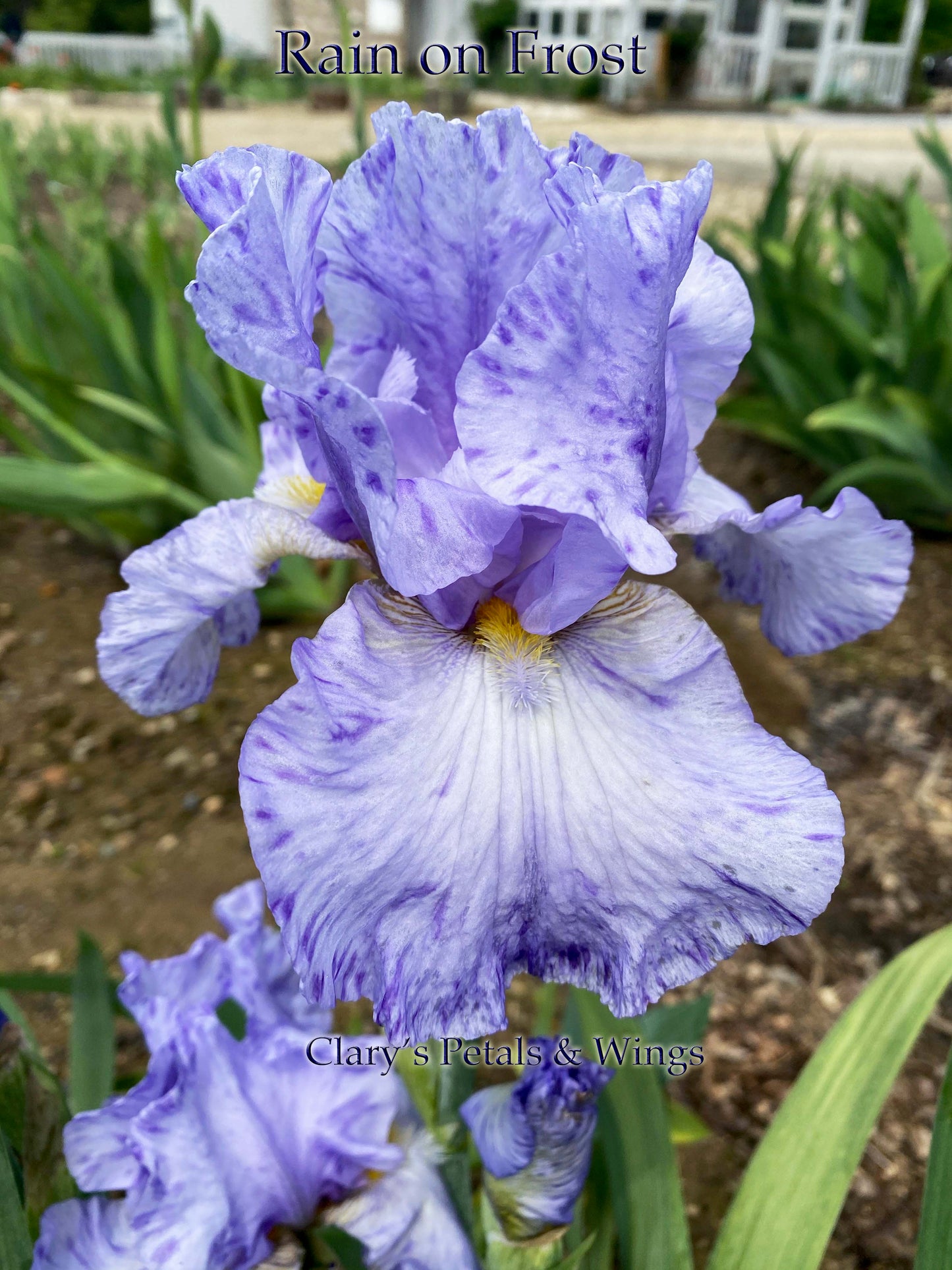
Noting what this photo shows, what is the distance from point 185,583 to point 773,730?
5.42 feet

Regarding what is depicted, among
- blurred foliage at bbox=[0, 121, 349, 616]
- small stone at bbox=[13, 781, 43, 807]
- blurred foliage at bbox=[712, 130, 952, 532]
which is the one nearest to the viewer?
small stone at bbox=[13, 781, 43, 807]

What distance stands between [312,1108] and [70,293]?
2.07 metres

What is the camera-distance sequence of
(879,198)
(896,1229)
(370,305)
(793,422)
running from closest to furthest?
(370,305) < (896,1229) < (793,422) < (879,198)

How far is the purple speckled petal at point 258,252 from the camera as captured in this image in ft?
1.72

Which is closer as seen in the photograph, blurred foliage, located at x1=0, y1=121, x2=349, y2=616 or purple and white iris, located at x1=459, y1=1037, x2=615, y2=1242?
purple and white iris, located at x1=459, y1=1037, x2=615, y2=1242

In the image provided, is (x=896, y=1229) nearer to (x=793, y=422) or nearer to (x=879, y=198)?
(x=793, y=422)

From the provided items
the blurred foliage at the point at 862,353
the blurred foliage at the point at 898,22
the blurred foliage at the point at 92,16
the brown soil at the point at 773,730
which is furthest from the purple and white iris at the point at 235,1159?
the blurred foliage at the point at 898,22

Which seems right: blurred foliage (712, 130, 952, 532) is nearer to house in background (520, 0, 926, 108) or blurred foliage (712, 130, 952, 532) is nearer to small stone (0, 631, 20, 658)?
small stone (0, 631, 20, 658)

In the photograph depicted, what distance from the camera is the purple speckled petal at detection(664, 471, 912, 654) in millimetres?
670

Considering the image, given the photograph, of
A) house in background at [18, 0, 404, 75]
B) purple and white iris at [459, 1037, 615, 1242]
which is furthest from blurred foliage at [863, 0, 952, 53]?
purple and white iris at [459, 1037, 615, 1242]

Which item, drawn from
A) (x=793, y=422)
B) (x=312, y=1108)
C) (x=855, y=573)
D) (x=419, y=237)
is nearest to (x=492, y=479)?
(x=419, y=237)

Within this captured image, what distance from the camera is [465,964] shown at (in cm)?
54

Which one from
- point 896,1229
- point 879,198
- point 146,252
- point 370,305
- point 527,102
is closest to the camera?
point 370,305

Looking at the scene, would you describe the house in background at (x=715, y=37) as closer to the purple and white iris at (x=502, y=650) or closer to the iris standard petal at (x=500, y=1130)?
the purple and white iris at (x=502, y=650)
